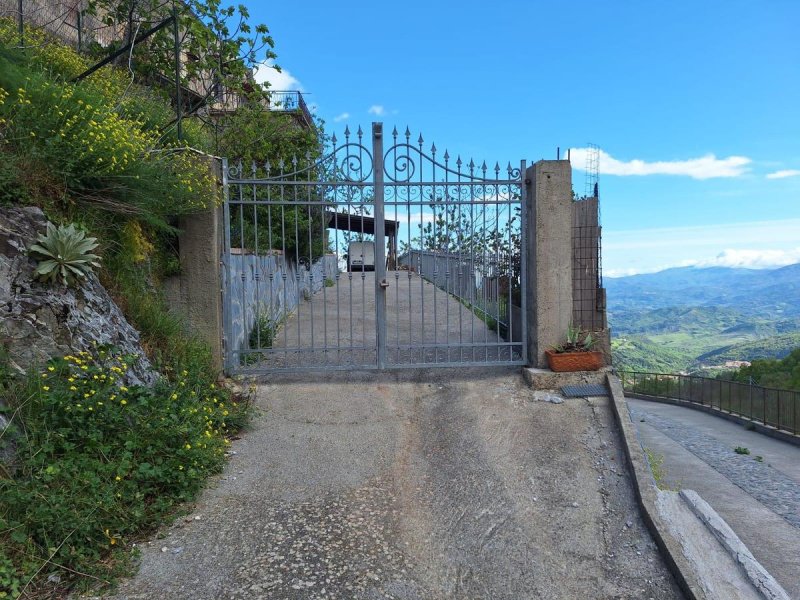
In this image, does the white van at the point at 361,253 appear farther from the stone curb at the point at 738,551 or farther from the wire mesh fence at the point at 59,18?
the wire mesh fence at the point at 59,18

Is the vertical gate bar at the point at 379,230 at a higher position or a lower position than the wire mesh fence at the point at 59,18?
lower

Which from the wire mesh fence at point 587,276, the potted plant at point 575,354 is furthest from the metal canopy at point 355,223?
the potted plant at point 575,354

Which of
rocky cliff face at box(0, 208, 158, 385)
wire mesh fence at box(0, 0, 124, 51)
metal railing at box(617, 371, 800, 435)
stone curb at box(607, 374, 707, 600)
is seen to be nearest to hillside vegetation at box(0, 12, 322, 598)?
rocky cliff face at box(0, 208, 158, 385)

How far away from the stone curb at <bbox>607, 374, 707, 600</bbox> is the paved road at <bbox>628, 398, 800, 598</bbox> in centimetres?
228

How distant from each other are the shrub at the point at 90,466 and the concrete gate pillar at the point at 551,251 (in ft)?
12.0

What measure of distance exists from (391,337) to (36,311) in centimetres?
484

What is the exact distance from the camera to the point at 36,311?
3.83 meters

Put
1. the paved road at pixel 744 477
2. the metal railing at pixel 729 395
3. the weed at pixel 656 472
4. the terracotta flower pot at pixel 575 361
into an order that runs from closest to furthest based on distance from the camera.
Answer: the weed at pixel 656 472 < the terracotta flower pot at pixel 575 361 < the paved road at pixel 744 477 < the metal railing at pixel 729 395

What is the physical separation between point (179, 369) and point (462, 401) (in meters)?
2.86

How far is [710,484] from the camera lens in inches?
418

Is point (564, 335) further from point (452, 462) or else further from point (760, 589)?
point (760, 589)

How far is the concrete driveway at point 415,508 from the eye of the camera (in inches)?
127

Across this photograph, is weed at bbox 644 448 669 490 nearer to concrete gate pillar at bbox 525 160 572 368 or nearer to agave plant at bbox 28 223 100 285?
concrete gate pillar at bbox 525 160 572 368

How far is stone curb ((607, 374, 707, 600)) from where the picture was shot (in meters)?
3.26
